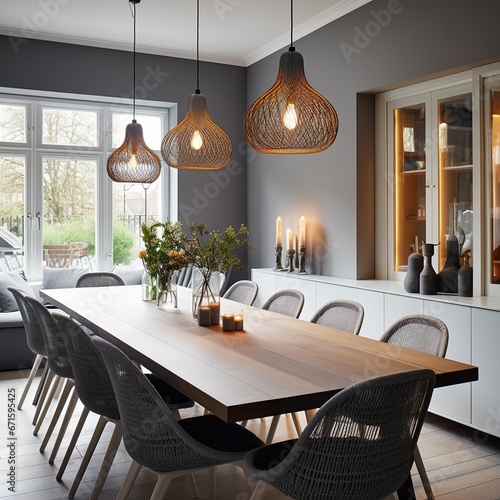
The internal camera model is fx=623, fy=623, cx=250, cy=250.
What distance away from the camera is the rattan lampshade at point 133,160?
170 inches

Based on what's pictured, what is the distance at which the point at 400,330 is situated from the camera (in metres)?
2.94

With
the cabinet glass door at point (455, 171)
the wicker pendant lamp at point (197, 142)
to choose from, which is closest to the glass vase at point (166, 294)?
the wicker pendant lamp at point (197, 142)

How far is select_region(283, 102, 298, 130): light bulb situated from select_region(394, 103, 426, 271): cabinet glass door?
2145 millimetres

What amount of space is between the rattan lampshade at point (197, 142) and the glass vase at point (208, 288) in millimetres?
813

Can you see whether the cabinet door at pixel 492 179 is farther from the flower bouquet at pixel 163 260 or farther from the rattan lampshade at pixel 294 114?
the flower bouquet at pixel 163 260

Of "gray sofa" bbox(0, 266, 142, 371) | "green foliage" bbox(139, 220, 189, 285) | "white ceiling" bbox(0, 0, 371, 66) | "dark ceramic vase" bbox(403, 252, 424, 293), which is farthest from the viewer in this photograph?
"gray sofa" bbox(0, 266, 142, 371)

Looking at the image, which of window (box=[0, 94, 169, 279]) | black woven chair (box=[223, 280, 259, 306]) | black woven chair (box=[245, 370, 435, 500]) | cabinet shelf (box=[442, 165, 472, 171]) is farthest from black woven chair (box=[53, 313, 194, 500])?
window (box=[0, 94, 169, 279])

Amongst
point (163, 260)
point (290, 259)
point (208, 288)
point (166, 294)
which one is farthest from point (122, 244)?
point (208, 288)

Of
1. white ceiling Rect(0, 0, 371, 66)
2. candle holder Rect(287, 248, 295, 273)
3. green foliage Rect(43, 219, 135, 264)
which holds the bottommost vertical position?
candle holder Rect(287, 248, 295, 273)

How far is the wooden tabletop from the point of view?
6.45ft

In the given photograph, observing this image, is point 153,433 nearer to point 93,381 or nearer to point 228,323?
point 93,381

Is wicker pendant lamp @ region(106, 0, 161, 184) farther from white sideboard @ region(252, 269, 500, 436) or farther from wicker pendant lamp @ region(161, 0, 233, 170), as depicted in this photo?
white sideboard @ region(252, 269, 500, 436)

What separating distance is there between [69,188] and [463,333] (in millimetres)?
4219

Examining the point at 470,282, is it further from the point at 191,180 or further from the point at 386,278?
the point at 191,180
